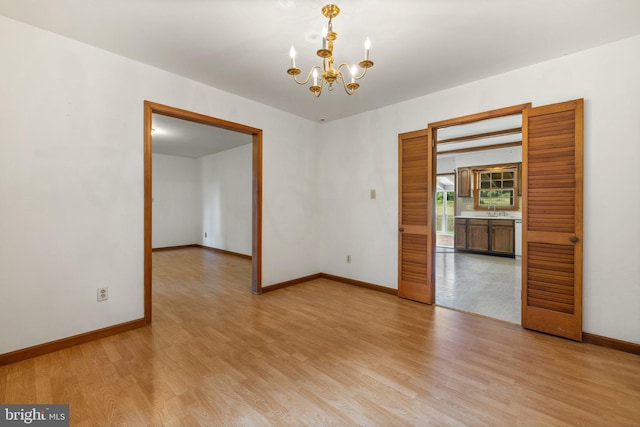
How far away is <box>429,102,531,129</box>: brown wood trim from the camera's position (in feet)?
9.46

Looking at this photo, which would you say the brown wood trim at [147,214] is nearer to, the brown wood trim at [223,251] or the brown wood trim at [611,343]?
the brown wood trim at [223,251]

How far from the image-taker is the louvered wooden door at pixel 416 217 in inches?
137

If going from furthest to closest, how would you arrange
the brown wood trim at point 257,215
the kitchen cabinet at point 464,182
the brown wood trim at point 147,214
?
the kitchen cabinet at point 464,182, the brown wood trim at point 257,215, the brown wood trim at point 147,214

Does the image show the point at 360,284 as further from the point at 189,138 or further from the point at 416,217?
the point at 189,138

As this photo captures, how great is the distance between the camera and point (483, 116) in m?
3.09

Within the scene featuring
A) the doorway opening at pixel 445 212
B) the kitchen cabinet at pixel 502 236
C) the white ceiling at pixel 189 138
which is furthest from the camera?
the doorway opening at pixel 445 212

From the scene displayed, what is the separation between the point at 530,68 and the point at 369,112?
1.91 meters

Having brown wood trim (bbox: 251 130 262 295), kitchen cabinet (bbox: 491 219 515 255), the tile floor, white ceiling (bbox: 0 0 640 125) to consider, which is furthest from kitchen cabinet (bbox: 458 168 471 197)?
brown wood trim (bbox: 251 130 262 295)

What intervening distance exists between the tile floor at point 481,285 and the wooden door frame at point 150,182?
2.47 metres

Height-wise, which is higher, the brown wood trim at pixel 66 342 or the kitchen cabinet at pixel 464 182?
the kitchen cabinet at pixel 464 182

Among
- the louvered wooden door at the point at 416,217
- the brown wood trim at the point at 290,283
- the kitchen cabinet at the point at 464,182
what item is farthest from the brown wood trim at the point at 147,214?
the kitchen cabinet at the point at 464,182

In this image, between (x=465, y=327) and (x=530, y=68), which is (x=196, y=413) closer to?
(x=465, y=327)

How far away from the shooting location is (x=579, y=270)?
8.28 feet

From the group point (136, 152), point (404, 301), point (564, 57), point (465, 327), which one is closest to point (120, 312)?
point (136, 152)
